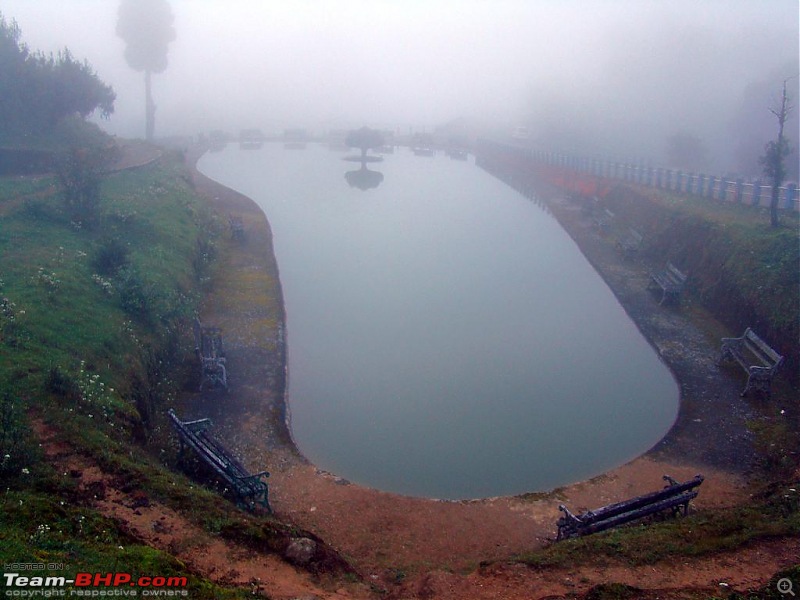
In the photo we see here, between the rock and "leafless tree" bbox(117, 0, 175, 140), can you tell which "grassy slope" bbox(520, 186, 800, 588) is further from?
"leafless tree" bbox(117, 0, 175, 140)

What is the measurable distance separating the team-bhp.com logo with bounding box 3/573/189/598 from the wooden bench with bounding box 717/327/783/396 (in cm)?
1158

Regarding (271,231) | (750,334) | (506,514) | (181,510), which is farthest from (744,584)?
(271,231)

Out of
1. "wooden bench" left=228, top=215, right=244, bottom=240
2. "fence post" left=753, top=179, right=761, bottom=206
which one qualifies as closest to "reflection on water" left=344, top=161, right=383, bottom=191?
"wooden bench" left=228, top=215, right=244, bottom=240

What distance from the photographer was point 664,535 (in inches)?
312

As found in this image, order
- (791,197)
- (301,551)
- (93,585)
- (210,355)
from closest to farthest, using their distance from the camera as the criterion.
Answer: (93,585) → (301,551) → (210,355) → (791,197)

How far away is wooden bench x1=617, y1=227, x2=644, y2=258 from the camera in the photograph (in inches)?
928

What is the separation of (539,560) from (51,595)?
16.7 ft

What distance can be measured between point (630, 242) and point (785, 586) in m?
19.8

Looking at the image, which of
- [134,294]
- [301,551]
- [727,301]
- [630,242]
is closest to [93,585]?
[301,551]

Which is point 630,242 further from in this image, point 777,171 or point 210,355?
point 210,355

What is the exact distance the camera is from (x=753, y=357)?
14.4 m

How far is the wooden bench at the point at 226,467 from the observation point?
910cm

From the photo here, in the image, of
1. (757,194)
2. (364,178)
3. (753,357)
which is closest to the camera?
(753,357)

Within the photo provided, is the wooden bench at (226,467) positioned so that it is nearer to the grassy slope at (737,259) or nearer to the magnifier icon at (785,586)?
the magnifier icon at (785,586)
